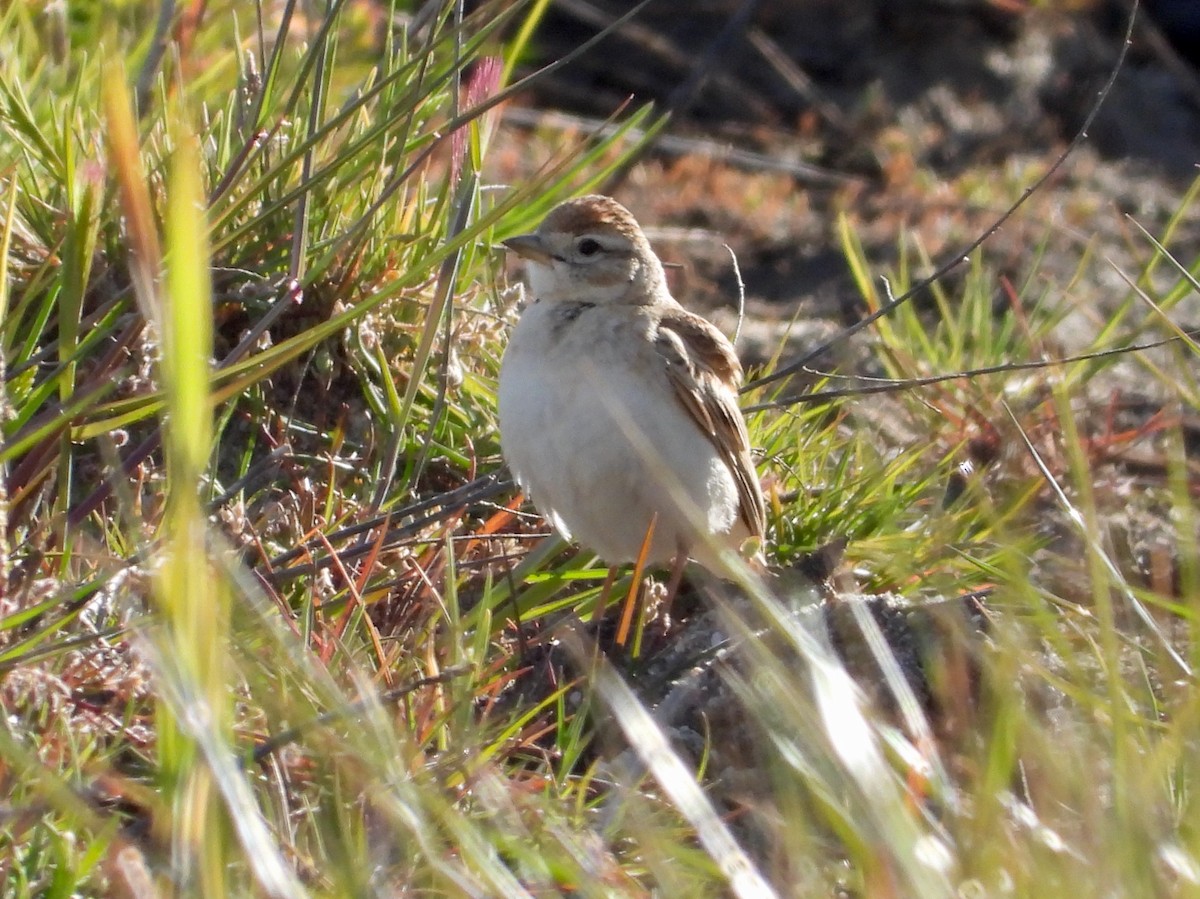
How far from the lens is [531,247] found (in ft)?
15.6

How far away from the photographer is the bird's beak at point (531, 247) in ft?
15.5

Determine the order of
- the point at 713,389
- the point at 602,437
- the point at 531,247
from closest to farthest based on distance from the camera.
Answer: the point at 602,437
the point at 713,389
the point at 531,247

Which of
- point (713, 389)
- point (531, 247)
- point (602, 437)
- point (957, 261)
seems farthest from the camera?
point (531, 247)

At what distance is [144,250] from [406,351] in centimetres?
343

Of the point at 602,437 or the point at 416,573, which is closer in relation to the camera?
the point at 416,573

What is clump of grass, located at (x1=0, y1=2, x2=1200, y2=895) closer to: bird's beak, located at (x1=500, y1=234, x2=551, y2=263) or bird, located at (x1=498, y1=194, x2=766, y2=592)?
bird's beak, located at (x1=500, y1=234, x2=551, y2=263)

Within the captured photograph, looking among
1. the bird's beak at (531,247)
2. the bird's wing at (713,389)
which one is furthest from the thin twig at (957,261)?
the bird's beak at (531,247)

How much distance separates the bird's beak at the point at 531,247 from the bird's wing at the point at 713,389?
0.39m

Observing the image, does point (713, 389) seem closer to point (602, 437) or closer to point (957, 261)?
point (602, 437)

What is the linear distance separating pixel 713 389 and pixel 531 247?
70 centimetres

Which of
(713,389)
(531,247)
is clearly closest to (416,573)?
(713,389)

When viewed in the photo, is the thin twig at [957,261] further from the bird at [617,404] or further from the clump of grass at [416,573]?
the clump of grass at [416,573]

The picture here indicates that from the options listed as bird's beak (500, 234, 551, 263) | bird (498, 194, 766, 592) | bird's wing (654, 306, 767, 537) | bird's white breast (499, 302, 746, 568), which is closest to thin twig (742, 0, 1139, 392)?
bird's wing (654, 306, 767, 537)

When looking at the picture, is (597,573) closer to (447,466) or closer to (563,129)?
(447,466)
